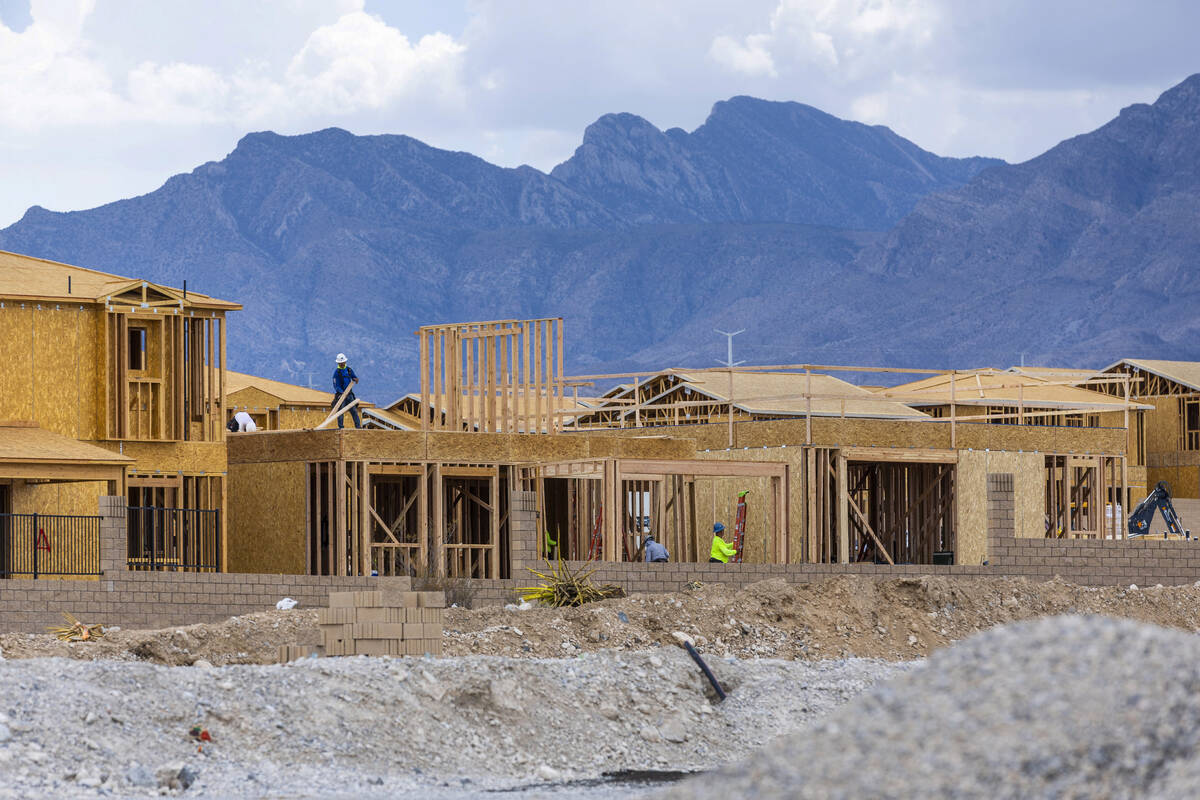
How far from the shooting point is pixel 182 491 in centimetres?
2762

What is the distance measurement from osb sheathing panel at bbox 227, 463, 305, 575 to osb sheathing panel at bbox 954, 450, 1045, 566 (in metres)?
11.2

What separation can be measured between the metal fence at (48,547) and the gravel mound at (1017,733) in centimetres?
1698

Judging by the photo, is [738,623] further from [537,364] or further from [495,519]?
[537,364]

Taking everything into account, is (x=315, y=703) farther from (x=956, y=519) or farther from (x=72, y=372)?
(x=956, y=519)

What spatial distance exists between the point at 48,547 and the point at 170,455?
295 centimetres

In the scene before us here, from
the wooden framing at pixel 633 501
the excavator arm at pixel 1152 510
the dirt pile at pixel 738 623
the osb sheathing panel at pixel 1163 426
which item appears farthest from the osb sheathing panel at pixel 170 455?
the osb sheathing panel at pixel 1163 426

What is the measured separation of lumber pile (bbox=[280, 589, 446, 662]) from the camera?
60.0 feet

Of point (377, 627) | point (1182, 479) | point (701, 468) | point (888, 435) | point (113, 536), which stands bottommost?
point (377, 627)

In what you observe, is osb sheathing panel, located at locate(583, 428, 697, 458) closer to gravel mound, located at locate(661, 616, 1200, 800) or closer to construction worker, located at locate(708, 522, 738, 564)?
construction worker, located at locate(708, 522, 738, 564)

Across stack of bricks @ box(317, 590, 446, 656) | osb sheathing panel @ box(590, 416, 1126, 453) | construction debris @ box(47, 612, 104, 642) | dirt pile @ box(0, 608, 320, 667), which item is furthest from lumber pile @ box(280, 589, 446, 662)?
osb sheathing panel @ box(590, 416, 1126, 453)

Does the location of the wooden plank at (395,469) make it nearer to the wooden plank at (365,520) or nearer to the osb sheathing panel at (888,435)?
the wooden plank at (365,520)

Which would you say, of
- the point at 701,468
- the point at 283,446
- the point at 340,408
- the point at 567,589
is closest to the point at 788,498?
the point at 701,468

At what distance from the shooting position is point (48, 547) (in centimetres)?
2509

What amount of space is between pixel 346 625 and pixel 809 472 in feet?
38.4
